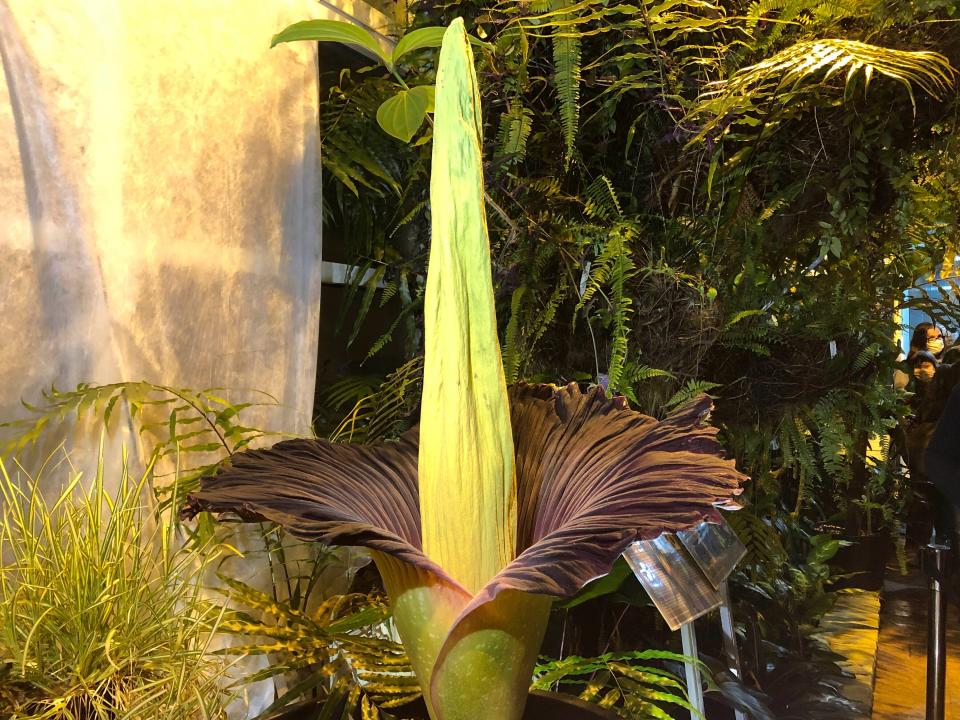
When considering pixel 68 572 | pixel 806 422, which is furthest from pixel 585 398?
pixel 806 422

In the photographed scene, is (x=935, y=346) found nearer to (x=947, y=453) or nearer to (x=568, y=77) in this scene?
(x=947, y=453)

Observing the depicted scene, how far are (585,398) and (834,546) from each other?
64 cm

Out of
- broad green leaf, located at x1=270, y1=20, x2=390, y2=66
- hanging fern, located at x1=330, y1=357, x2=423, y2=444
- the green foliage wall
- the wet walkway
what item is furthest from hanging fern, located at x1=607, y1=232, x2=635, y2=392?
the wet walkway

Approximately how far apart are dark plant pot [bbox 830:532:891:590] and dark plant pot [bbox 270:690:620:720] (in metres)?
0.64

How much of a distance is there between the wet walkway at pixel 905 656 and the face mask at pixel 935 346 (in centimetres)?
30

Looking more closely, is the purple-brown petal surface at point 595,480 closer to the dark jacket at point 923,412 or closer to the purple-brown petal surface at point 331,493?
the purple-brown petal surface at point 331,493

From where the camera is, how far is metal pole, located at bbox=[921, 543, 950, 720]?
852 millimetres

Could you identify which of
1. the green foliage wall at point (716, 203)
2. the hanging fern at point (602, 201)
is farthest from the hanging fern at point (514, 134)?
the hanging fern at point (602, 201)

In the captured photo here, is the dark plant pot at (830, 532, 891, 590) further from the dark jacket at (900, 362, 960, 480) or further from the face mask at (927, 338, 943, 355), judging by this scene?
the face mask at (927, 338, 943, 355)

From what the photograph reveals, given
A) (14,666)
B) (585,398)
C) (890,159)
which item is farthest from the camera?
(890,159)

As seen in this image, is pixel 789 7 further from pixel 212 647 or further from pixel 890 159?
pixel 212 647

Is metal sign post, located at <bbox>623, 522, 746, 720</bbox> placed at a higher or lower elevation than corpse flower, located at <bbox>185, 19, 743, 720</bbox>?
lower

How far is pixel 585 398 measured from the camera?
0.59m

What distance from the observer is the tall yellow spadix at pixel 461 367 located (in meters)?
0.42
